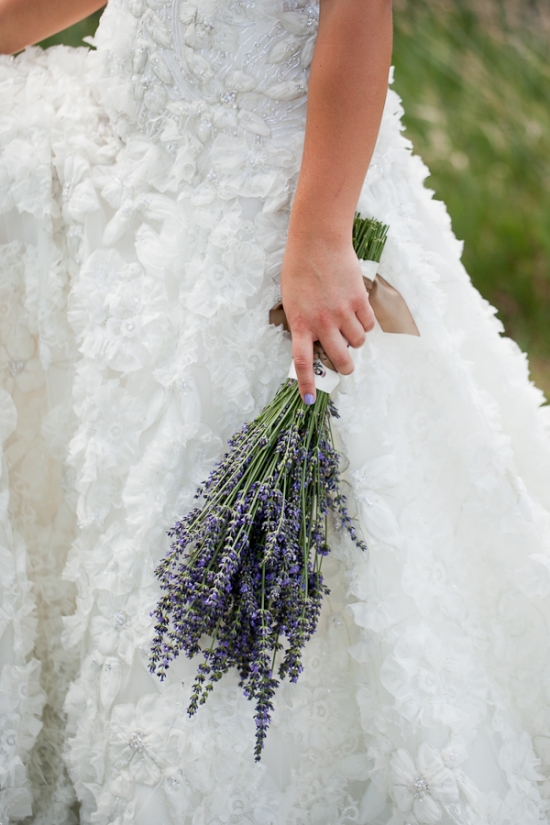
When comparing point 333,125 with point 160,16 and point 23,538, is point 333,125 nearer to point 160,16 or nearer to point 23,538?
point 160,16

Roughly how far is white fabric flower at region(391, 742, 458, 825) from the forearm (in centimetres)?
74

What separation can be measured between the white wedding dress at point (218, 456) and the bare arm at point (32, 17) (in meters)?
0.11

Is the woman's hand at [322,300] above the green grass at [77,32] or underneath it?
underneath

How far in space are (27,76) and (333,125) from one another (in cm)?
59

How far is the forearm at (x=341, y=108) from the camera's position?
93 cm

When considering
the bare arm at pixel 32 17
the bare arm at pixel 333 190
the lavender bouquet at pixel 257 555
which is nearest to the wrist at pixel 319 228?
the bare arm at pixel 333 190

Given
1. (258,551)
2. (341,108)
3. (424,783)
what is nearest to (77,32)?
(341,108)

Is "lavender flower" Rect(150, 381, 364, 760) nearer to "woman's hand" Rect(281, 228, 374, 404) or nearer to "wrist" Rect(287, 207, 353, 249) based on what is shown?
"woman's hand" Rect(281, 228, 374, 404)

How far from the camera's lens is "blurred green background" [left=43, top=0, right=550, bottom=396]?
2.99 m

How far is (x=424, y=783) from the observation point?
95 centimetres

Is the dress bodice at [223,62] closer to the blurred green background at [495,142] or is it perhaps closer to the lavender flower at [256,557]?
the lavender flower at [256,557]

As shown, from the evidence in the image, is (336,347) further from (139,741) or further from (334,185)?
(139,741)

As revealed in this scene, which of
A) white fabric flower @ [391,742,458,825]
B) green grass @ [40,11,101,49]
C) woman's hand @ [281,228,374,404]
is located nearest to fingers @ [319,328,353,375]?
woman's hand @ [281,228,374,404]

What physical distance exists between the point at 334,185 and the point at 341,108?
0.10m
